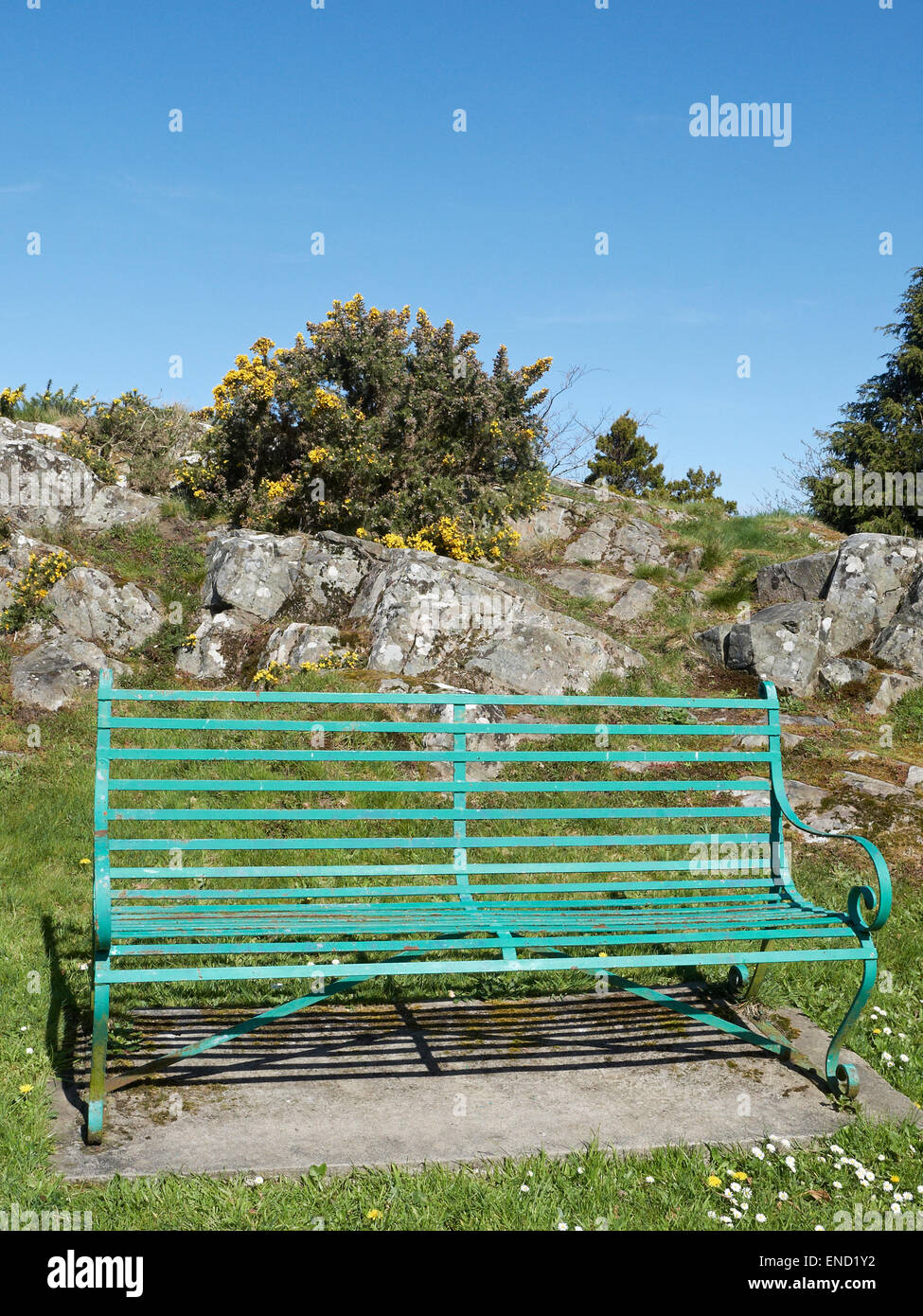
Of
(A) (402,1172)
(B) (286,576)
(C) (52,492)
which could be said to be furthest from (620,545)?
(A) (402,1172)

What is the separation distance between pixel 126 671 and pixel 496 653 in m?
3.38

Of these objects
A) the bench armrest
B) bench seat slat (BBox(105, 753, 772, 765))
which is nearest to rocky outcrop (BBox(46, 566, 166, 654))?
bench seat slat (BBox(105, 753, 772, 765))

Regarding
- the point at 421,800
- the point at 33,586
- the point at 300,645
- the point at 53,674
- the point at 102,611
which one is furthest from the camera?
the point at 102,611

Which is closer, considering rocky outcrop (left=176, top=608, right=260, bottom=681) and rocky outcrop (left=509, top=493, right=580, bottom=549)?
rocky outcrop (left=176, top=608, right=260, bottom=681)

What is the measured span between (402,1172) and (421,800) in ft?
11.8

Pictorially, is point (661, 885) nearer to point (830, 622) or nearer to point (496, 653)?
point (496, 653)

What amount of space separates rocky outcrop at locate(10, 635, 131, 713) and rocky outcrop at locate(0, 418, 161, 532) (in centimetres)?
262

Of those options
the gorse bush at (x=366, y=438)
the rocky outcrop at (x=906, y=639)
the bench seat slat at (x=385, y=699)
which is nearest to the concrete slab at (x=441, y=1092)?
the bench seat slat at (x=385, y=699)

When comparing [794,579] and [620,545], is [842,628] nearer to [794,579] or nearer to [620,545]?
[794,579]

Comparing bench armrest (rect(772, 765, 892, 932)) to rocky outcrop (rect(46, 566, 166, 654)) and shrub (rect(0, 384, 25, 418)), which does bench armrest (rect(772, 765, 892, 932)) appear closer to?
rocky outcrop (rect(46, 566, 166, 654))

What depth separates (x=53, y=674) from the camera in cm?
809

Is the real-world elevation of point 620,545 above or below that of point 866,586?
above

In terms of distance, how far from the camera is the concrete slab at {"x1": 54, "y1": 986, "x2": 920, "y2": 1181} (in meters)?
3.09

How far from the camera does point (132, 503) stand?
11367mm
